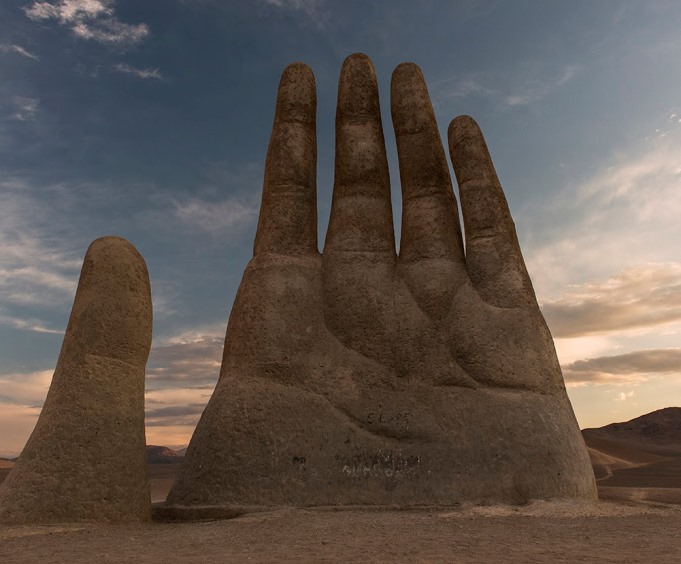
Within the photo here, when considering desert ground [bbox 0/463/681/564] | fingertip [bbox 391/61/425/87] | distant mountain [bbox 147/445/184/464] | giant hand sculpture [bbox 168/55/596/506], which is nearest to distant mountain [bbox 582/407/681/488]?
giant hand sculpture [bbox 168/55/596/506]

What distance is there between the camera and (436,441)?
33.3ft

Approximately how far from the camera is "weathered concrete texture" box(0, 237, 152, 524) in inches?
344

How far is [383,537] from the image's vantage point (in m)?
7.46

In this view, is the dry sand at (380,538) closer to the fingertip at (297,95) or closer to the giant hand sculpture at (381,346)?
the giant hand sculpture at (381,346)

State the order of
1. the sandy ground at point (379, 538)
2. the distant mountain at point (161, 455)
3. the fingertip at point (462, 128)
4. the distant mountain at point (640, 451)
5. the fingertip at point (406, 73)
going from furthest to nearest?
the distant mountain at point (161, 455) → the distant mountain at point (640, 451) → the fingertip at point (406, 73) → the fingertip at point (462, 128) → the sandy ground at point (379, 538)

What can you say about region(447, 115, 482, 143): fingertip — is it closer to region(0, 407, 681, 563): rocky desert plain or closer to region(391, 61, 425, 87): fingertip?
region(391, 61, 425, 87): fingertip

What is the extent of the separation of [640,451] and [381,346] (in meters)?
50.3

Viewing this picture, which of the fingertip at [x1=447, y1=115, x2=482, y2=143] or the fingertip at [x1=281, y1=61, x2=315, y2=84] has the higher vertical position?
the fingertip at [x1=281, y1=61, x2=315, y2=84]

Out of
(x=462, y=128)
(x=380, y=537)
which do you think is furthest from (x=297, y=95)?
(x=380, y=537)

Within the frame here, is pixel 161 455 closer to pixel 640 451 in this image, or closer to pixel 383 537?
pixel 640 451

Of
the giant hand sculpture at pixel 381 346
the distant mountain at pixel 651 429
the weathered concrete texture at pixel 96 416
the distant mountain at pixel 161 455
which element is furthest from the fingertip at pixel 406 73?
the distant mountain at pixel 651 429

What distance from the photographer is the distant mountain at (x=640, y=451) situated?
95.1ft

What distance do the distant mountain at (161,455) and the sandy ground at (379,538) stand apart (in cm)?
5321

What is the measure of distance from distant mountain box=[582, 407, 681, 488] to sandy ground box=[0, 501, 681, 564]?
1773 cm
